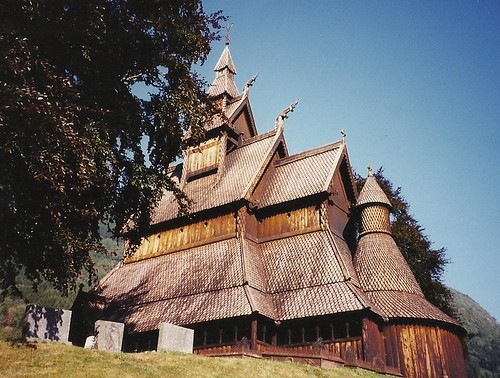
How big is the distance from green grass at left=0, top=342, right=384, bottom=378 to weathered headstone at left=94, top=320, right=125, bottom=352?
293 cm

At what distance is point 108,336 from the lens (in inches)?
640

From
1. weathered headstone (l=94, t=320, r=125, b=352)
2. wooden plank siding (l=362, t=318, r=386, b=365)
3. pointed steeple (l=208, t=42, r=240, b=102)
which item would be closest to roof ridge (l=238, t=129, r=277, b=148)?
pointed steeple (l=208, t=42, r=240, b=102)

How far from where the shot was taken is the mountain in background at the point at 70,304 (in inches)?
2358

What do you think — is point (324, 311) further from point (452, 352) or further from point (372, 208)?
point (372, 208)

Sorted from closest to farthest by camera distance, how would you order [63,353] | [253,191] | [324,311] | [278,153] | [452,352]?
[63,353] → [324,311] → [452,352] → [253,191] → [278,153]

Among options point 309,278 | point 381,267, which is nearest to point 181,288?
point 309,278

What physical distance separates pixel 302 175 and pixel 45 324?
17.9 meters

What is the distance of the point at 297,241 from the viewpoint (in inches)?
992

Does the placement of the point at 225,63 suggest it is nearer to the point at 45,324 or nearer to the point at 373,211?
the point at 373,211

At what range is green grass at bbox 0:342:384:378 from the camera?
10.5 m

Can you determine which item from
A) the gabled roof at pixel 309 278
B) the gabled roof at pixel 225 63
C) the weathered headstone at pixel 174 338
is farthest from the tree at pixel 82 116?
the gabled roof at pixel 225 63

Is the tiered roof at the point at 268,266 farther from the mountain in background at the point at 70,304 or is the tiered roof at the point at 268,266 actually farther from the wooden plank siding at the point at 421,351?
the mountain in background at the point at 70,304

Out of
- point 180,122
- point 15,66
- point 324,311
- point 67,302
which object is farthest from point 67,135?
point 67,302

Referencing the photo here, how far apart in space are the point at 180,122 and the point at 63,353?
9591 mm
